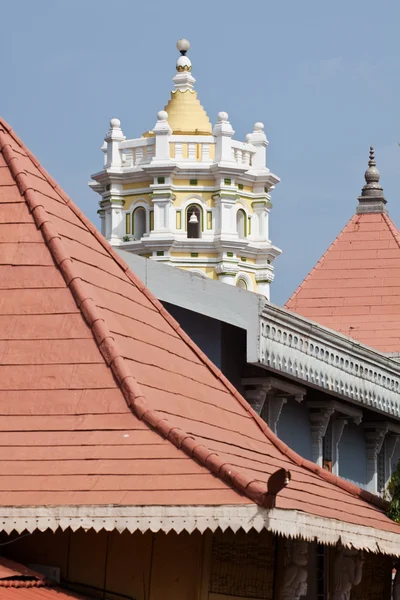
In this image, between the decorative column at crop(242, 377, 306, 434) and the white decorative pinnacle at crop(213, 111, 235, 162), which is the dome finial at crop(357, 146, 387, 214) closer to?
the decorative column at crop(242, 377, 306, 434)

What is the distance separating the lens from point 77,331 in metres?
11.2

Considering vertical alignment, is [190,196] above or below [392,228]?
above

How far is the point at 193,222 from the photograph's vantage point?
8019cm

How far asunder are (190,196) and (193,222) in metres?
1.41

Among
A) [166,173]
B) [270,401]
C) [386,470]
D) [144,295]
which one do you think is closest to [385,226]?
[386,470]

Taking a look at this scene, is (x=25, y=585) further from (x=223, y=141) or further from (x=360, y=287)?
(x=223, y=141)

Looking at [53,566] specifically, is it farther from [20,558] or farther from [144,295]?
[144,295]

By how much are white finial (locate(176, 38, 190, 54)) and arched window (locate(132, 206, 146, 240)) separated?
34.4 ft

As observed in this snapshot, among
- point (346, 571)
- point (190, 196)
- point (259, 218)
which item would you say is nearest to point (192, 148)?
point (190, 196)

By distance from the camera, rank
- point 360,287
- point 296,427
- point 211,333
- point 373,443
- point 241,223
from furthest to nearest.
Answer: point 241,223, point 360,287, point 373,443, point 296,427, point 211,333

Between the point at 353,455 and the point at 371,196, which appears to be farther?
the point at 371,196

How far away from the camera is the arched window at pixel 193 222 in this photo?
264ft

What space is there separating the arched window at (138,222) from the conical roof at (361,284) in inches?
2138

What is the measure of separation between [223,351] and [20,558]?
648 centimetres
